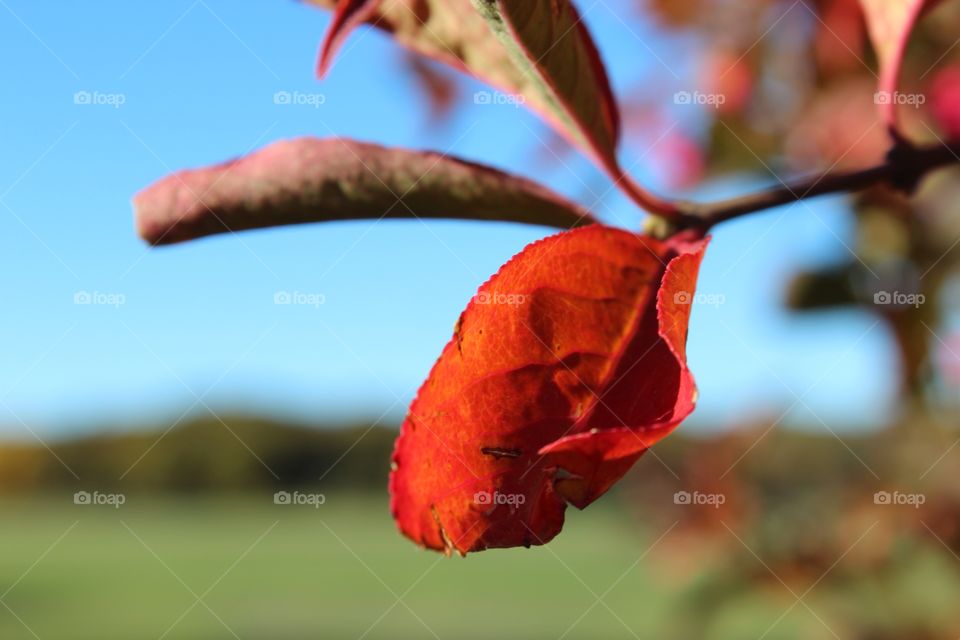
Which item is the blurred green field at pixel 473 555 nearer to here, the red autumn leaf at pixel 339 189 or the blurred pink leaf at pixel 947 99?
the red autumn leaf at pixel 339 189

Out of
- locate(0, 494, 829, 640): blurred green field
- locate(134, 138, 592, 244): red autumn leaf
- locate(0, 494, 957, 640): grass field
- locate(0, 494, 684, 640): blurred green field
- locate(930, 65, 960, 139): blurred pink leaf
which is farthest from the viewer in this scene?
locate(0, 494, 684, 640): blurred green field

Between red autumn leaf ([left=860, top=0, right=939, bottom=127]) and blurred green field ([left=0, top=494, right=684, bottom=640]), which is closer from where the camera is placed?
red autumn leaf ([left=860, top=0, right=939, bottom=127])

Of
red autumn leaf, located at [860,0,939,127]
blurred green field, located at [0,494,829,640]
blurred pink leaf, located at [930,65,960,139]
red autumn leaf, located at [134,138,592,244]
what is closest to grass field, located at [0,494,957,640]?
blurred green field, located at [0,494,829,640]

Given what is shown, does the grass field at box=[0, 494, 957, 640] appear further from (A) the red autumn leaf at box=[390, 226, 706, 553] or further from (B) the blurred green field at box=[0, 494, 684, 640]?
(A) the red autumn leaf at box=[390, 226, 706, 553]

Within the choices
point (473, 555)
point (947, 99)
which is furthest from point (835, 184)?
point (473, 555)

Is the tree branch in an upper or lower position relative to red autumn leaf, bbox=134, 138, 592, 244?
lower

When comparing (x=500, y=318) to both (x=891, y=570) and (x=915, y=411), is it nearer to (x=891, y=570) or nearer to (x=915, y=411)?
(x=915, y=411)

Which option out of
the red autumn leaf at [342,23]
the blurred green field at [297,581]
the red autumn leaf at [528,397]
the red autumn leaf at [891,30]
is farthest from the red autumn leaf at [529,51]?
the blurred green field at [297,581]
